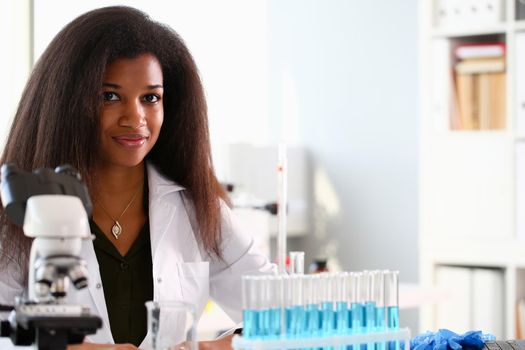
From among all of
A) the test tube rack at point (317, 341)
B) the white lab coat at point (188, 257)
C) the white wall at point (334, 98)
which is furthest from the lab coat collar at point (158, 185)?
the white wall at point (334, 98)

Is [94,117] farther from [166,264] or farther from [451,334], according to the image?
[451,334]

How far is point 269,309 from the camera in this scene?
1383mm

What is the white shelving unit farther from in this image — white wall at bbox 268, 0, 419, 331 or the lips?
the lips

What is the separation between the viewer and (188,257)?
6.94 ft

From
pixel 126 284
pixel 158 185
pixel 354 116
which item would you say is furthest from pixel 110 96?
pixel 354 116

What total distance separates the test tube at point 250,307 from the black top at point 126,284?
0.66 m

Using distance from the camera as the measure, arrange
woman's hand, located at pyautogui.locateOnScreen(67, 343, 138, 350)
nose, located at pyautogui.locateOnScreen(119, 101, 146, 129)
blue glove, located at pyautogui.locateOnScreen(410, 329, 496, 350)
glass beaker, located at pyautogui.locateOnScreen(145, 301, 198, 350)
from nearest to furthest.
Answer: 1. glass beaker, located at pyautogui.locateOnScreen(145, 301, 198, 350)
2. woman's hand, located at pyautogui.locateOnScreen(67, 343, 138, 350)
3. blue glove, located at pyautogui.locateOnScreen(410, 329, 496, 350)
4. nose, located at pyautogui.locateOnScreen(119, 101, 146, 129)

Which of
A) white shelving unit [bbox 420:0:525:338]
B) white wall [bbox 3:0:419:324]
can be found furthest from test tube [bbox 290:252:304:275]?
white wall [bbox 3:0:419:324]

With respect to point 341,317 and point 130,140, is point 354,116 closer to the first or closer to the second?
point 130,140

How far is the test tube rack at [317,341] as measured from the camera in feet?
4.47

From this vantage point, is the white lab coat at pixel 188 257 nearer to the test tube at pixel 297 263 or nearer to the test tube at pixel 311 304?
the test tube at pixel 297 263

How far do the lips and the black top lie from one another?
226 millimetres

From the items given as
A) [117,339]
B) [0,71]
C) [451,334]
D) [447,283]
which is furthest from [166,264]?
[447,283]

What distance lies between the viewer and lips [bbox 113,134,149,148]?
1.92 meters
